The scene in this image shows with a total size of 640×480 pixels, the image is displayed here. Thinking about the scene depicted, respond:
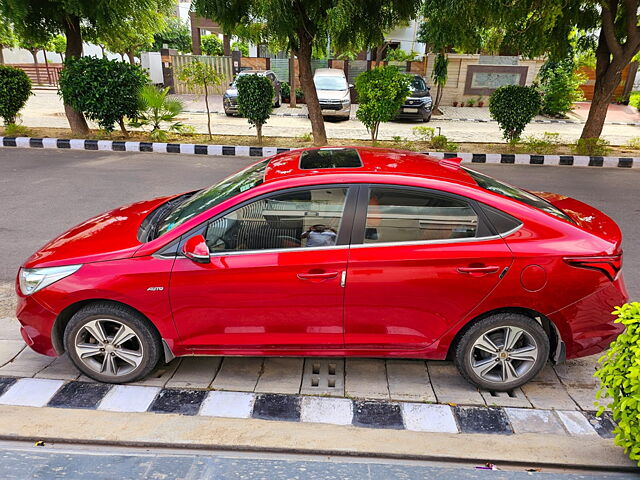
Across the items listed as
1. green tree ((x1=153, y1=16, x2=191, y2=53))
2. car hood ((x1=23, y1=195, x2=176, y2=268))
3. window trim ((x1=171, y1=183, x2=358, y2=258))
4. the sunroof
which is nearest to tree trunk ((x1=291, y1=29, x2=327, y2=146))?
the sunroof

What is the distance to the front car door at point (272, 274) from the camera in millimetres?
3203

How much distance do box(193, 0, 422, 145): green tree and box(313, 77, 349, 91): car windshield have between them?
5.61 metres

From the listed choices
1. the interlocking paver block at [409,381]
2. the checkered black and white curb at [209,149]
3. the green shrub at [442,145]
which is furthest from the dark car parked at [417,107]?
the interlocking paver block at [409,381]

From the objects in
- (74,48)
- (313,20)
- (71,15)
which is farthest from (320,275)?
(74,48)

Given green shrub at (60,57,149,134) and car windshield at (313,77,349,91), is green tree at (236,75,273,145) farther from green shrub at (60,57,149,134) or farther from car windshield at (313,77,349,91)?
car windshield at (313,77,349,91)

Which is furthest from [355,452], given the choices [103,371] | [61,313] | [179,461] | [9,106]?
[9,106]

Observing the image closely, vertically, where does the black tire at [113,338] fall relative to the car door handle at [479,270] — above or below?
below

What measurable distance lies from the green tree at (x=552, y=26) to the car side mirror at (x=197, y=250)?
8425 mm

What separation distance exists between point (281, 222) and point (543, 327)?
Answer: 1.93 m

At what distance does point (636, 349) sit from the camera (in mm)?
2455

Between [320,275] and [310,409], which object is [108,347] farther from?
[320,275]

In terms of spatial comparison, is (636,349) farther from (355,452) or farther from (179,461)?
(179,461)

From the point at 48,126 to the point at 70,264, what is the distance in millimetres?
13611

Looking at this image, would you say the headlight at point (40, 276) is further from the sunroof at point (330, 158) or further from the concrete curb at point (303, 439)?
the sunroof at point (330, 158)
